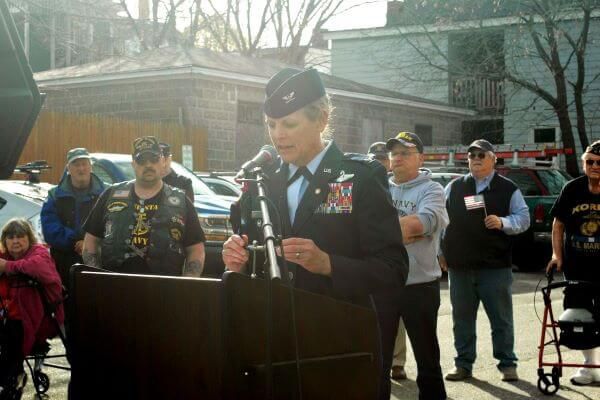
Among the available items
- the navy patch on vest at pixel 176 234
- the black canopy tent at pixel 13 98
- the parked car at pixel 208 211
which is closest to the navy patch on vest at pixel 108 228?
the navy patch on vest at pixel 176 234

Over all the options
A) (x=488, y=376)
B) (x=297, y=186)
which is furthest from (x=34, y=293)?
(x=297, y=186)

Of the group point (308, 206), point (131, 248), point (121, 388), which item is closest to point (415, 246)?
point (131, 248)

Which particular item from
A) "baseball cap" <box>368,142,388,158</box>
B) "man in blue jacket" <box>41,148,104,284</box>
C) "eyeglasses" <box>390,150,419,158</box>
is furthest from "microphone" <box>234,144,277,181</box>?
"baseball cap" <box>368,142,388,158</box>

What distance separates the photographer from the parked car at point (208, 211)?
12.3m

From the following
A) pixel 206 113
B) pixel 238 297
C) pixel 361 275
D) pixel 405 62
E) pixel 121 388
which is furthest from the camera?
pixel 405 62

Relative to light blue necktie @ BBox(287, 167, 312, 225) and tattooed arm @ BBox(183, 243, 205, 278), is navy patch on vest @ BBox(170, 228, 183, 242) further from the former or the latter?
light blue necktie @ BBox(287, 167, 312, 225)

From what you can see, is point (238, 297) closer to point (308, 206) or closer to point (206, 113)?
point (308, 206)

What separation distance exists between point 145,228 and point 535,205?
1352 cm

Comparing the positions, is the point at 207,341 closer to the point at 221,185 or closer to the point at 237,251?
the point at 237,251

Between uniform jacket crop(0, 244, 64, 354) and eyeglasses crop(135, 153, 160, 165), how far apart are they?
134 cm

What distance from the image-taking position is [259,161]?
151 inches

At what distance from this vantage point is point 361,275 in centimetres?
382

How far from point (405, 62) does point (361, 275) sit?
33.2 meters

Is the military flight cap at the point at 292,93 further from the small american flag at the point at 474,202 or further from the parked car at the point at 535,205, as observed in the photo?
the parked car at the point at 535,205
